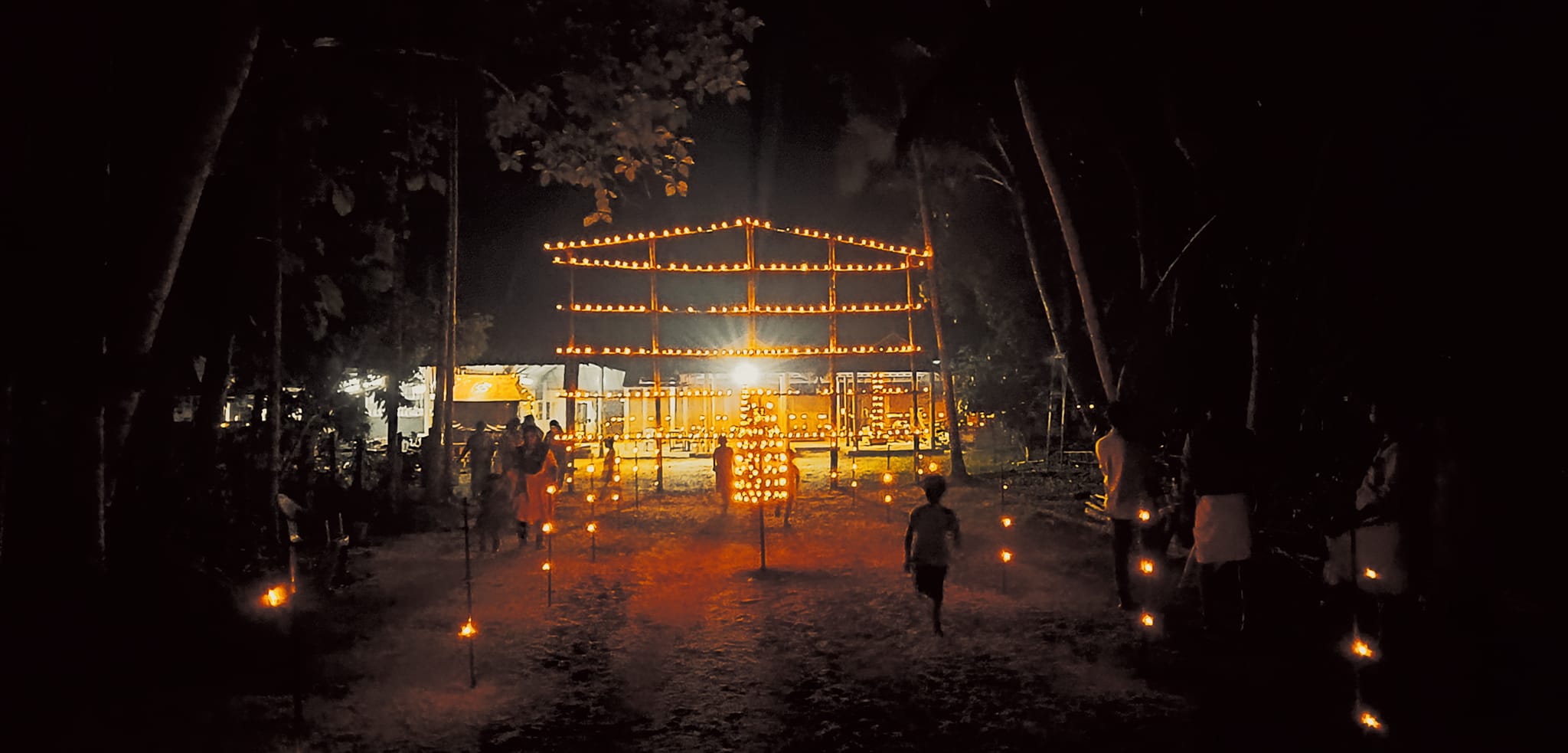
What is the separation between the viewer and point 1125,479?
7797mm

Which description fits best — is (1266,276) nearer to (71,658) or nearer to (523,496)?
(523,496)

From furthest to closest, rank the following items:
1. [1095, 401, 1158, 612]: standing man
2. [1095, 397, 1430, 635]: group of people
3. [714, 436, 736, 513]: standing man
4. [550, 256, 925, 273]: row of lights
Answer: [550, 256, 925, 273]: row of lights
[714, 436, 736, 513]: standing man
[1095, 401, 1158, 612]: standing man
[1095, 397, 1430, 635]: group of people

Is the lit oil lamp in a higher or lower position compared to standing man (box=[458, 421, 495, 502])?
lower

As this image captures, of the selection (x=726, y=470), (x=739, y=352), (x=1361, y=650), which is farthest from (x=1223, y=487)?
(x=739, y=352)

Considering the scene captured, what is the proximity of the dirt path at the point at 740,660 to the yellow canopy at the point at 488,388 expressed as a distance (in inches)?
705

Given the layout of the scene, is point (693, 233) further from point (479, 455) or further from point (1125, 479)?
point (1125, 479)

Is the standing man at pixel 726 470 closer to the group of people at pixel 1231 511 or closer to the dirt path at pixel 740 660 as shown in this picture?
the dirt path at pixel 740 660

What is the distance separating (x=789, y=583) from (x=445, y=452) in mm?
8711

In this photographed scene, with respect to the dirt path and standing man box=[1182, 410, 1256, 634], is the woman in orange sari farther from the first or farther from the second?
standing man box=[1182, 410, 1256, 634]

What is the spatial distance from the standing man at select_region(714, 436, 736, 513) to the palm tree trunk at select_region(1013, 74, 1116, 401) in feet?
22.5

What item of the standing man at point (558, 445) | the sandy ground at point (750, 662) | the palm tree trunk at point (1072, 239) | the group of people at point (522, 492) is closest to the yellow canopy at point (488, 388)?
the standing man at point (558, 445)

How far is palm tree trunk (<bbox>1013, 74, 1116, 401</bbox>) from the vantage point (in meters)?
10.7

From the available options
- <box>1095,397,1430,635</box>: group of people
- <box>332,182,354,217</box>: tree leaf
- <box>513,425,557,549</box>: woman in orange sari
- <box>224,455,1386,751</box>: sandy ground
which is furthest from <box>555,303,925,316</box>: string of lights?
<box>1095,397,1430,635</box>: group of people

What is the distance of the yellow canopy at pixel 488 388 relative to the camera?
29.1m
